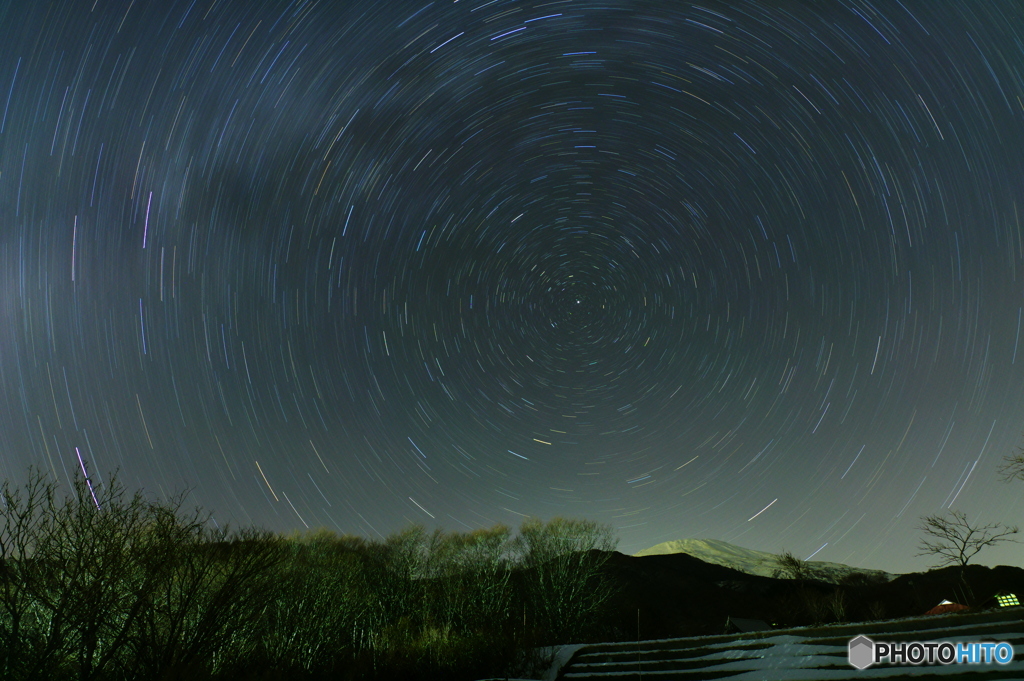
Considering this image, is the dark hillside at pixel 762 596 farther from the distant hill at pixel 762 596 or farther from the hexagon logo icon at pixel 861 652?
the hexagon logo icon at pixel 861 652

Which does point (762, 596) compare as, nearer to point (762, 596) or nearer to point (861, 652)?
point (762, 596)

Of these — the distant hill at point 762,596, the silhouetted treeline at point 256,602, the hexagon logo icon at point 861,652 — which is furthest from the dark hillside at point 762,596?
the hexagon logo icon at point 861,652

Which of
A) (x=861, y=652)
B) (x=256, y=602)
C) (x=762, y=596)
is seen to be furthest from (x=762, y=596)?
(x=256, y=602)

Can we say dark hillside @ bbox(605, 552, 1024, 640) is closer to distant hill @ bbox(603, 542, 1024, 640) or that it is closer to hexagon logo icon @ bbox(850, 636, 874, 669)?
distant hill @ bbox(603, 542, 1024, 640)

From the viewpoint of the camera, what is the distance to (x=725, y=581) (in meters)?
67.8

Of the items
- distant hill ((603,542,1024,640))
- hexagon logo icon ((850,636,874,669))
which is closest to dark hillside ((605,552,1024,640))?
distant hill ((603,542,1024,640))

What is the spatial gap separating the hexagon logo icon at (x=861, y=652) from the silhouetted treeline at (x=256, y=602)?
11658 millimetres

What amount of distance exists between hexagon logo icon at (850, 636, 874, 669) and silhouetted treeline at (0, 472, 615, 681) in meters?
11.7

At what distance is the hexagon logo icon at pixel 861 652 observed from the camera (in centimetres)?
1157

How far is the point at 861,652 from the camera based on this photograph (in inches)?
472

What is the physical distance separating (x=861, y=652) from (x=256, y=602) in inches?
713

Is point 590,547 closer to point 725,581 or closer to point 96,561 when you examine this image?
point 96,561

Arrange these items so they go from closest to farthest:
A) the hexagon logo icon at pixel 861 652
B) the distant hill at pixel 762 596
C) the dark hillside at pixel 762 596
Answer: the hexagon logo icon at pixel 861 652, the distant hill at pixel 762 596, the dark hillside at pixel 762 596

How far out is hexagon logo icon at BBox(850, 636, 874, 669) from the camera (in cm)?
1157
